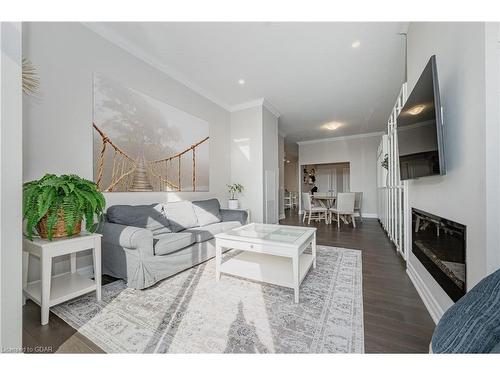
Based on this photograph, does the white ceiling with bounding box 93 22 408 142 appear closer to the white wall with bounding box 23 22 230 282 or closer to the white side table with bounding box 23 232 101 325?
the white wall with bounding box 23 22 230 282

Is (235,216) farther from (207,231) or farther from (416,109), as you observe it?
(416,109)

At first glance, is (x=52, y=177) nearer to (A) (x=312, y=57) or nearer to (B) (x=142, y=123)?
(B) (x=142, y=123)

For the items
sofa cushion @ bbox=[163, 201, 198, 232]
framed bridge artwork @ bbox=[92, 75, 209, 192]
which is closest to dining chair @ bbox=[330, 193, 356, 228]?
framed bridge artwork @ bbox=[92, 75, 209, 192]

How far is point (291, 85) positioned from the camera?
148 inches

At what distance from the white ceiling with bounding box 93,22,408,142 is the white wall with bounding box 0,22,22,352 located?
1802 millimetres

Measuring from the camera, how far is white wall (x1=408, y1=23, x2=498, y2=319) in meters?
1.00

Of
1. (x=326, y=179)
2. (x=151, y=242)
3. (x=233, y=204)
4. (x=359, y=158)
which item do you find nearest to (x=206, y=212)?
(x=233, y=204)

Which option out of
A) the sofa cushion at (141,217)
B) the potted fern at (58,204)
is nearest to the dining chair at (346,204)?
the sofa cushion at (141,217)

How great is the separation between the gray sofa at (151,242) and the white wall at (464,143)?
7.49ft

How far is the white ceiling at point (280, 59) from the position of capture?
2.40m

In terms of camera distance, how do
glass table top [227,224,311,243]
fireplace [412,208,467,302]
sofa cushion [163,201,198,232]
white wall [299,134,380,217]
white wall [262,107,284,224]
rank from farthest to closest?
1. white wall [299,134,380,217]
2. white wall [262,107,284,224]
3. sofa cushion [163,201,198,232]
4. glass table top [227,224,311,243]
5. fireplace [412,208,467,302]

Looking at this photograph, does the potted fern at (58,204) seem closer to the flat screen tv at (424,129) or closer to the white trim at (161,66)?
the white trim at (161,66)

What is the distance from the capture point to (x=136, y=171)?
108 inches
